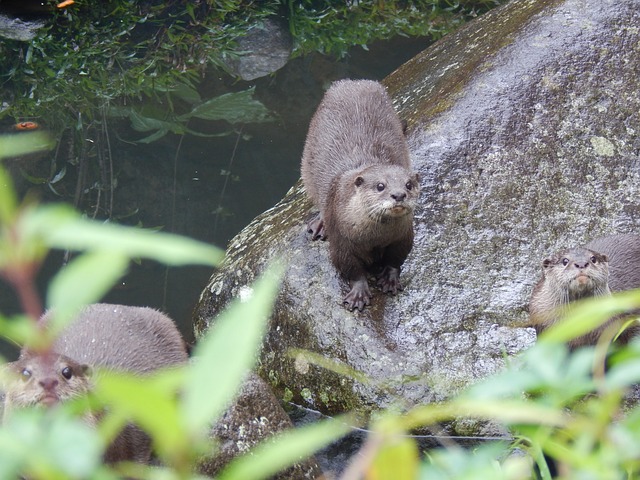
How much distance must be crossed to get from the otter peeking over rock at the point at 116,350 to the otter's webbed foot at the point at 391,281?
3.32 feet

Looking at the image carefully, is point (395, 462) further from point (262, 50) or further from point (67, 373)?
point (262, 50)

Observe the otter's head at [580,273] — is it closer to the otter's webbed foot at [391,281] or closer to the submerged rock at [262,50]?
the otter's webbed foot at [391,281]

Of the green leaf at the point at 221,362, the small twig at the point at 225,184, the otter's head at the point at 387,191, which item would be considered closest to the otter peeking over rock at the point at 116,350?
the otter's head at the point at 387,191

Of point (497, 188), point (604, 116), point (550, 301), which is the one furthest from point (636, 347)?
point (604, 116)

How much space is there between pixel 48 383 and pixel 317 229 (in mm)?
2292

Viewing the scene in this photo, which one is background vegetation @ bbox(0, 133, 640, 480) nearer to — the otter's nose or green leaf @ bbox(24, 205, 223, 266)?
green leaf @ bbox(24, 205, 223, 266)

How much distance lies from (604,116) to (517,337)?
1.48 m

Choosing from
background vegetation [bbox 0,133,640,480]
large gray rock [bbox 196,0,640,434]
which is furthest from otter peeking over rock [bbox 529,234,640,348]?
background vegetation [bbox 0,133,640,480]

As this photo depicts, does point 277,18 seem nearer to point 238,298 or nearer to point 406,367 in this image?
point 238,298

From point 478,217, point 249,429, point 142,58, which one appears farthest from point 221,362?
point 142,58

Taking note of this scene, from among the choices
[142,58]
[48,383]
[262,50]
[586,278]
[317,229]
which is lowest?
[586,278]

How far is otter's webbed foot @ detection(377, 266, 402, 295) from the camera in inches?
174

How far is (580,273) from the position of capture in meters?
3.83

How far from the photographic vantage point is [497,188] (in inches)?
187
